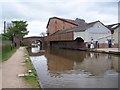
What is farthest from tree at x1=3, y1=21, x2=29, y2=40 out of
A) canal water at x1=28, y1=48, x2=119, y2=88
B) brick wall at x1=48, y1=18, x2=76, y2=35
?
canal water at x1=28, y1=48, x2=119, y2=88

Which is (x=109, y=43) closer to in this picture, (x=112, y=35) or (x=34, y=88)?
(x=112, y=35)

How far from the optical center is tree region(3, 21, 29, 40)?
204 feet

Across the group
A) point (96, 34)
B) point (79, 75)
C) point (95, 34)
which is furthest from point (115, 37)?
point (79, 75)

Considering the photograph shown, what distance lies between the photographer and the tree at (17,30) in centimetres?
6225

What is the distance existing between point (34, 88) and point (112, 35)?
41861 mm

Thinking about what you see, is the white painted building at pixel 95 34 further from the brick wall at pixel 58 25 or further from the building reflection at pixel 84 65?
the brick wall at pixel 58 25

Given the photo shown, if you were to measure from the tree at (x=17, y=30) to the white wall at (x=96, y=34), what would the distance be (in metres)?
20.1

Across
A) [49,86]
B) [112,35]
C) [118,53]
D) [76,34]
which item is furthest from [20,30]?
[49,86]

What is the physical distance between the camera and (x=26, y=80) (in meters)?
10.4

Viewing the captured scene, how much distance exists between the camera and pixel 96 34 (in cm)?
4862

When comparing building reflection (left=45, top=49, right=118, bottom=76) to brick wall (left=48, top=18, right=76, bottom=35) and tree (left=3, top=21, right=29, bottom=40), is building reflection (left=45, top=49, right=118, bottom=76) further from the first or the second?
brick wall (left=48, top=18, right=76, bottom=35)

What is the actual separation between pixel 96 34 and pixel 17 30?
2308 cm

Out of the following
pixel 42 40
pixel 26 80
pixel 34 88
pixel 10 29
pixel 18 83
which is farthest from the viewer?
pixel 42 40

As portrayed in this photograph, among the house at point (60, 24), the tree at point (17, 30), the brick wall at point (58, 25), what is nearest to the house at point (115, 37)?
the tree at point (17, 30)
